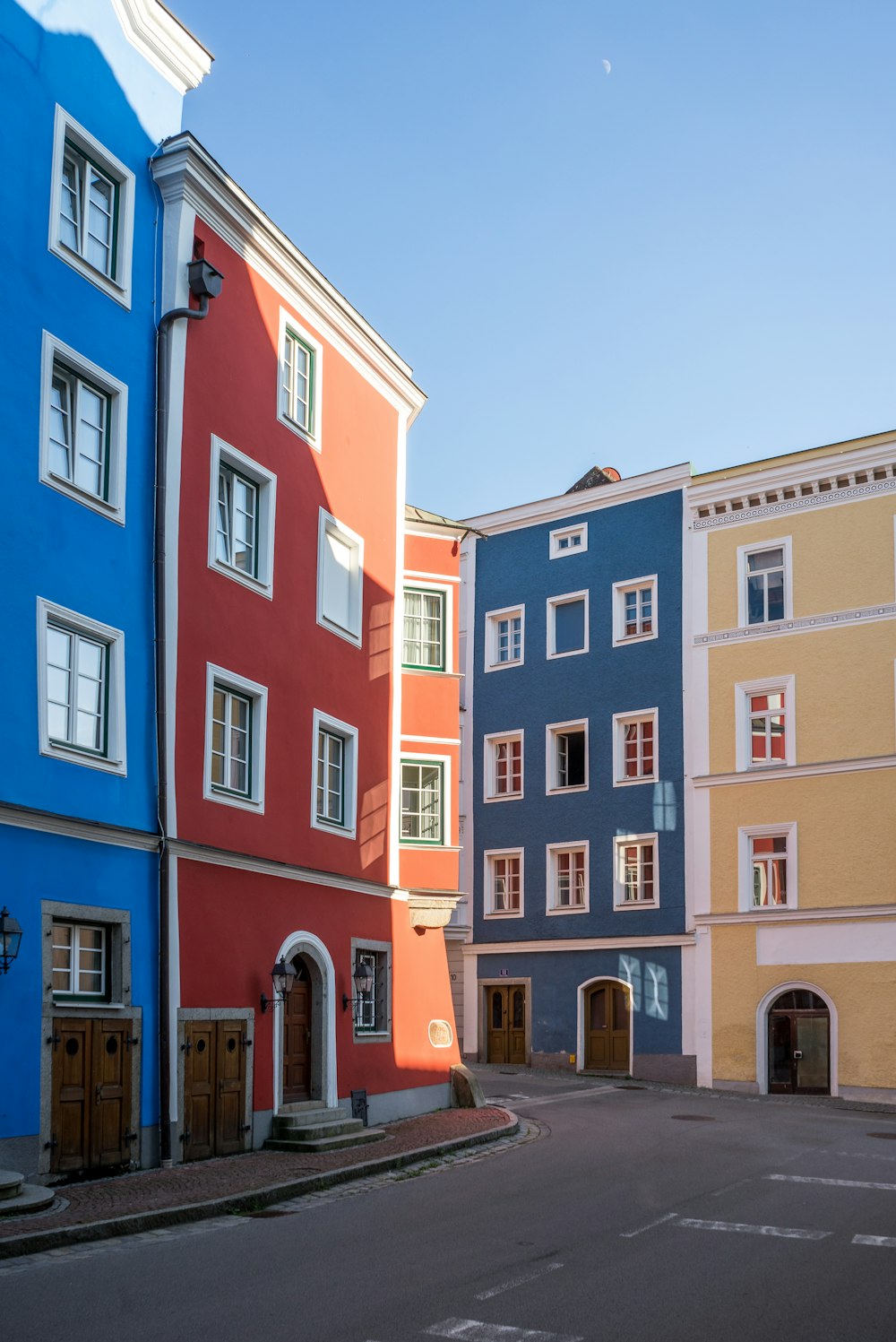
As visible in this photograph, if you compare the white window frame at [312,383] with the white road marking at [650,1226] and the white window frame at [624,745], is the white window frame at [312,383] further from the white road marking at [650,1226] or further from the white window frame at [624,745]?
the white window frame at [624,745]

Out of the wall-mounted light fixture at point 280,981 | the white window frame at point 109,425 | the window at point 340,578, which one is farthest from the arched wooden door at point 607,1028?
the white window frame at point 109,425

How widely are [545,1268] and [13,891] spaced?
6.98 m

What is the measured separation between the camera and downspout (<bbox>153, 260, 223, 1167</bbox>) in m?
16.9

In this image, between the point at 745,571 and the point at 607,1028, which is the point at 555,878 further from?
the point at 745,571

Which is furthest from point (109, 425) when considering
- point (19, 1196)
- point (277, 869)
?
point (19, 1196)

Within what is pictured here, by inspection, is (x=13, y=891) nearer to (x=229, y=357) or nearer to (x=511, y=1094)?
(x=229, y=357)

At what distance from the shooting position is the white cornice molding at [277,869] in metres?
17.9

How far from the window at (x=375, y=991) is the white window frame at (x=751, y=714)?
554 inches

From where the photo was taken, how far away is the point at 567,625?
130 ft

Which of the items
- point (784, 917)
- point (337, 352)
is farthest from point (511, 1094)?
point (337, 352)

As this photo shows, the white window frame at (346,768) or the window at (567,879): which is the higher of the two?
the white window frame at (346,768)

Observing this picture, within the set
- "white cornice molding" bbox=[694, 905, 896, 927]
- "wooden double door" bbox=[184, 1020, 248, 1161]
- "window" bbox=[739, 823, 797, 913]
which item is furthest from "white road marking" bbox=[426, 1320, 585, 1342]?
"window" bbox=[739, 823, 797, 913]

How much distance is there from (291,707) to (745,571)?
18049mm

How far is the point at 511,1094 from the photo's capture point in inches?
1155
